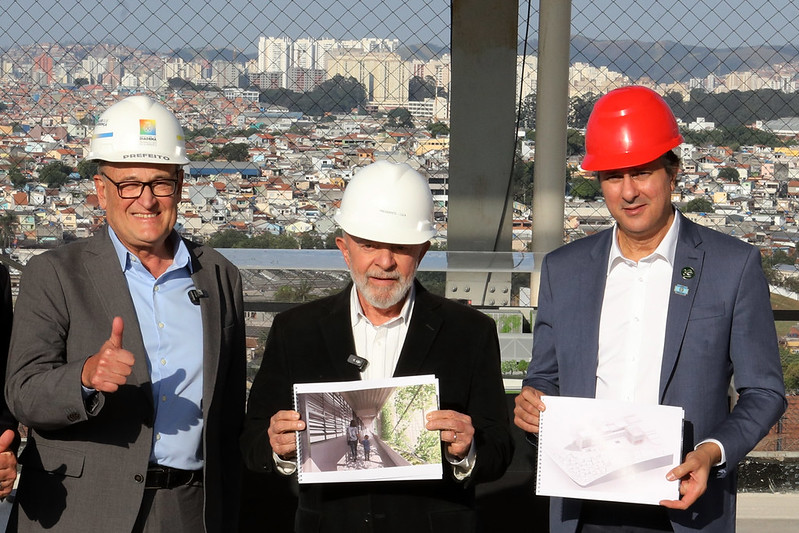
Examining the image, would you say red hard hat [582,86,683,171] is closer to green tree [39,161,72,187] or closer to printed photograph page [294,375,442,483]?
printed photograph page [294,375,442,483]

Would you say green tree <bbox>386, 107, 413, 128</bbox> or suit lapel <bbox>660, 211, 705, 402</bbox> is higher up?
green tree <bbox>386, 107, 413, 128</bbox>

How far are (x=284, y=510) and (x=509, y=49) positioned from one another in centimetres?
297

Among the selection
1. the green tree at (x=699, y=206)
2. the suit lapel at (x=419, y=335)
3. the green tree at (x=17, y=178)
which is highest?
the green tree at (x=17, y=178)

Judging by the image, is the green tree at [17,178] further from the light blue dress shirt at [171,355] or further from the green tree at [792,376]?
the green tree at [792,376]

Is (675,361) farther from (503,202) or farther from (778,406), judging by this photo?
(503,202)

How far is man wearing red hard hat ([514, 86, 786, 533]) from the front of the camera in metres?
2.54

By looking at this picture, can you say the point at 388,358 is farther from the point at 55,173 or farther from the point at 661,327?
the point at 55,173

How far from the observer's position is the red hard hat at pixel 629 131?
2.60 metres

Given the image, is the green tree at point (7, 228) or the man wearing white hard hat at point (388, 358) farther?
the green tree at point (7, 228)

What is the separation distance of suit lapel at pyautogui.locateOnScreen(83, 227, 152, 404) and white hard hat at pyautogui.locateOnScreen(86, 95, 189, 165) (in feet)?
0.91

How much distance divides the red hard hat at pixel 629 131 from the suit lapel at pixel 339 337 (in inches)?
31.7

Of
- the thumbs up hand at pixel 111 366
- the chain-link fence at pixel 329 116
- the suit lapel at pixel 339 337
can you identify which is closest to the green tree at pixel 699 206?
the chain-link fence at pixel 329 116

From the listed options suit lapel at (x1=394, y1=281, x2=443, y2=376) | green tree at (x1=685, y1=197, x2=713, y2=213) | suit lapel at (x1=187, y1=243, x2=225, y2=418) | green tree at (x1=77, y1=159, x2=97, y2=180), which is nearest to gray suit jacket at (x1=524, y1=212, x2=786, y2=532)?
suit lapel at (x1=394, y1=281, x2=443, y2=376)

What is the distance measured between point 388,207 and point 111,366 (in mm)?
856
